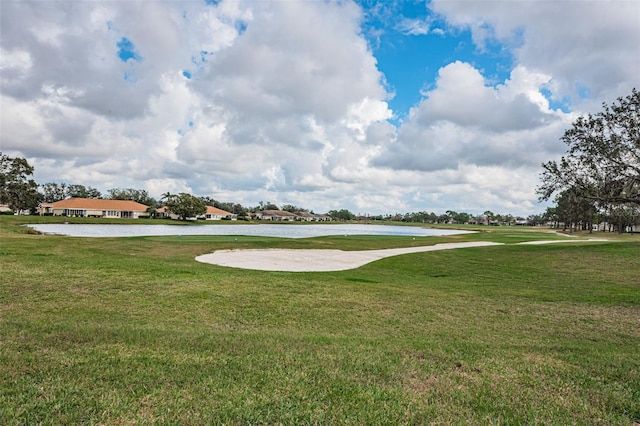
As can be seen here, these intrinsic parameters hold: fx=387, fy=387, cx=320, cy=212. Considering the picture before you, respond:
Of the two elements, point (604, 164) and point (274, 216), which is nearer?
point (604, 164)

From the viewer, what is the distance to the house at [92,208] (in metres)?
97.6

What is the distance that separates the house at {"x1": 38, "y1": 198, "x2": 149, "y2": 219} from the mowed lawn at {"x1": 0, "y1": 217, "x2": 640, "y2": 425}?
99744mm

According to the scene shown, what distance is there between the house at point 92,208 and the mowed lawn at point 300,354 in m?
99.7

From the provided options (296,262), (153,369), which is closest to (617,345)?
(153,369)

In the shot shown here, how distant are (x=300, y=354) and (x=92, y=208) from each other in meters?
110

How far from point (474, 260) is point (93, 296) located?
63.3 feet

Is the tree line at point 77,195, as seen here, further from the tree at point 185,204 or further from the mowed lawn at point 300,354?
the mowed lawn at point 300,354

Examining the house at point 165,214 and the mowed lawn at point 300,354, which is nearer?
the mowed lawn at point 300,354

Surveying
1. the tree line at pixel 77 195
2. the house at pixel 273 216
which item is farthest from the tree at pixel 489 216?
the house at pixel 273 216

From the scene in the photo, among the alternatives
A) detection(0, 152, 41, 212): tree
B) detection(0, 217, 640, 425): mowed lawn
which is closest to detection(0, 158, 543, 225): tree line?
detection(0, 152, 41, 212): tree

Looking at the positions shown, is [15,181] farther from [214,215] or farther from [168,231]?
[214,215]

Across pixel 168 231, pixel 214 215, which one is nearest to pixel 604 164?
pixel 168 231

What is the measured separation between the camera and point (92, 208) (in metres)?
98.6

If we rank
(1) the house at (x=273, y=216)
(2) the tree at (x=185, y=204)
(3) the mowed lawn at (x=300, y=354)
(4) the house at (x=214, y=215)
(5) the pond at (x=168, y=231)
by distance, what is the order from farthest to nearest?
(1) the house at (x=273, y=216)
(4) the house at (x=214, y=215)
(2) the tree at (x=185, y=204)
(5) the pond at (x=168, y=231)
(3) the mowed lawn at (x=300, y=354)
